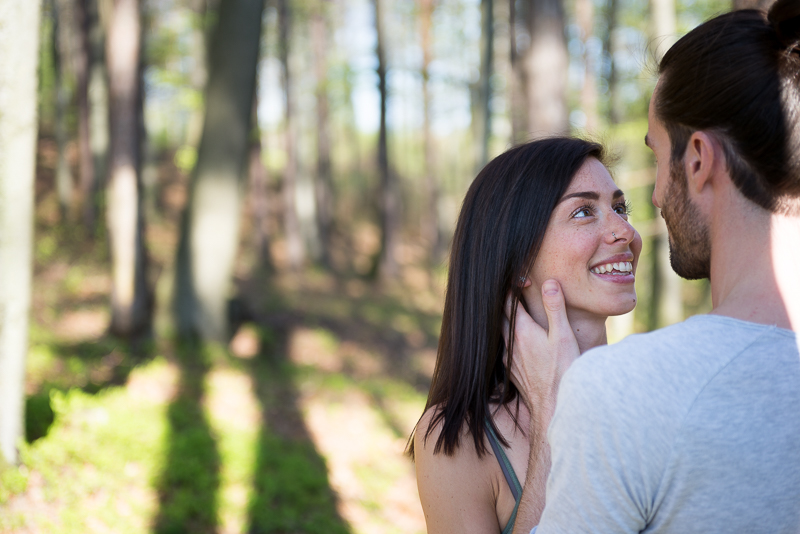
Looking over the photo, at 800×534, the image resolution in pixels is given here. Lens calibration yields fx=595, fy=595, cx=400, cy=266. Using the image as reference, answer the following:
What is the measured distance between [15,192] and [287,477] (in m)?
3.65

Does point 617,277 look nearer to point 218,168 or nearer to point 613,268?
point 613,268

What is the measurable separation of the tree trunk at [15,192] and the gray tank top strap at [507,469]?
4265 millimetres

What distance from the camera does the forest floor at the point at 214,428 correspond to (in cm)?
512

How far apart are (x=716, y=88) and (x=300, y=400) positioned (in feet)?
26.0

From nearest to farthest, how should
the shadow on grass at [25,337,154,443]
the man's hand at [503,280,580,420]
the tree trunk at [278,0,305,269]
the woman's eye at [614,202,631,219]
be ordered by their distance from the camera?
the man's hand at [503,280,580,420] < the woman's eye at [614,202,631,219] < the shadow on grass at [25,337,154,443] < the tree trunk at [278,0,305,269]

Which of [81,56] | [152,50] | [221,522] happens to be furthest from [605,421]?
[81,56]

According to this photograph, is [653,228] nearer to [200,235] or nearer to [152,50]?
[200,235]

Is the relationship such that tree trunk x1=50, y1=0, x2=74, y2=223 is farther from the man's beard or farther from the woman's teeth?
the man's beard

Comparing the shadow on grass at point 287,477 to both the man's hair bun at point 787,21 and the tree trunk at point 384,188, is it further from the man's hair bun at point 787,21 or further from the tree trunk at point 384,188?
the tree trunk at point 384,188

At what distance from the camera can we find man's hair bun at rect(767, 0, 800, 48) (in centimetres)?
141

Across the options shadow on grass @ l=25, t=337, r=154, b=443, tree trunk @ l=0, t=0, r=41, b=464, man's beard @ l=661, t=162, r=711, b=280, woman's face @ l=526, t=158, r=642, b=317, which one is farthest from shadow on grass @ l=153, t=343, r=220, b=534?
man's beard @ l=661, t=162, r=711, b=280

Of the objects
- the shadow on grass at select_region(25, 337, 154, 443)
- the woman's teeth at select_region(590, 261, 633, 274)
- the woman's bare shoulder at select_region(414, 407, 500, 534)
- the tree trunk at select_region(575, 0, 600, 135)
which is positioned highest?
the tree trunk at select_region(575, 0, 600, 135)

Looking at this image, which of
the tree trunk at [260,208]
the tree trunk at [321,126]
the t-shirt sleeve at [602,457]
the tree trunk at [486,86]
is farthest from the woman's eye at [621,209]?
the tree trunk at [321,126]

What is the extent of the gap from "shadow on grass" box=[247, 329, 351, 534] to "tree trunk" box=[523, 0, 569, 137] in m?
4.67
